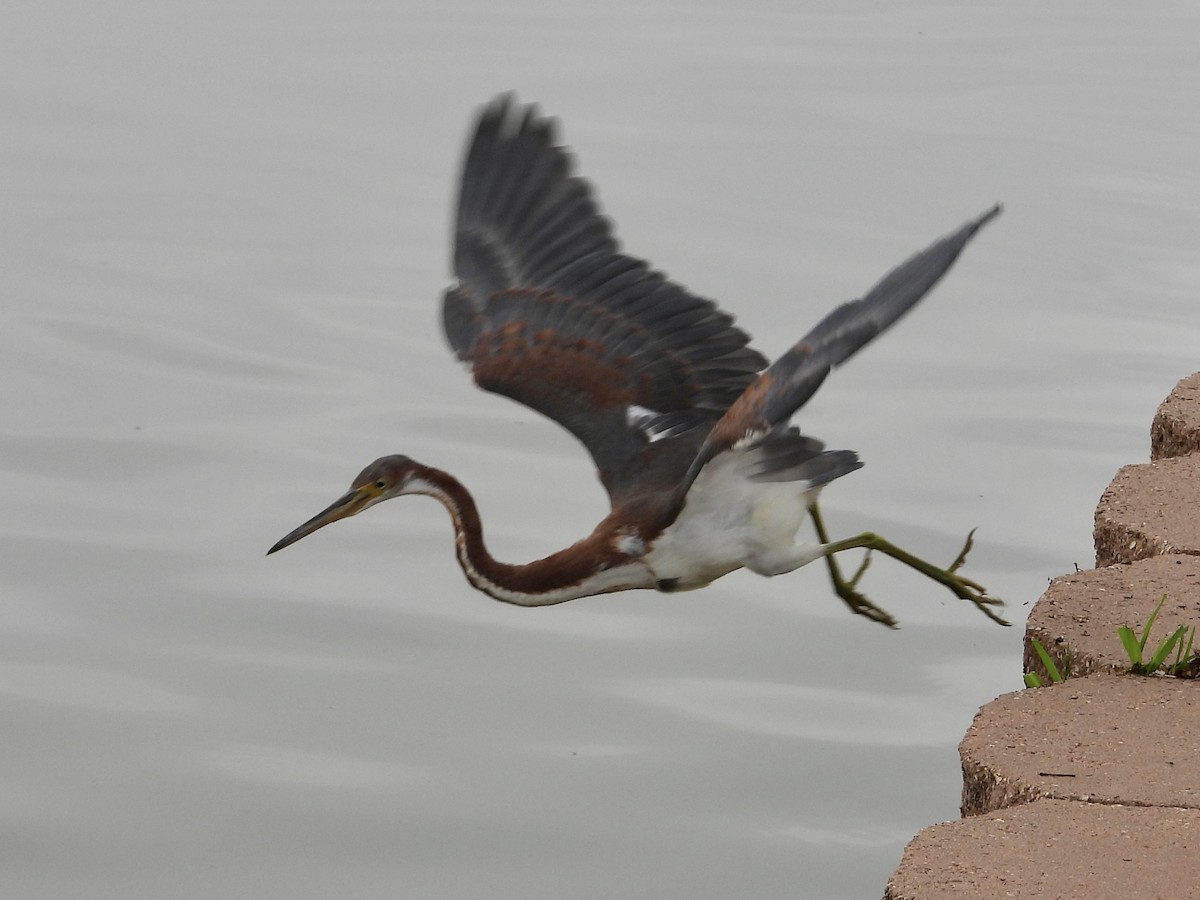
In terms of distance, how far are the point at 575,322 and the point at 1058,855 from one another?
178 cm

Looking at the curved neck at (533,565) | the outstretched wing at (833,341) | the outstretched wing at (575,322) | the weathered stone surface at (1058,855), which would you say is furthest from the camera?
the outstretched wing at (575,322)

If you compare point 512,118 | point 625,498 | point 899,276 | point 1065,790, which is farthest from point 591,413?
point 1065,790

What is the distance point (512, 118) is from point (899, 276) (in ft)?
4.73

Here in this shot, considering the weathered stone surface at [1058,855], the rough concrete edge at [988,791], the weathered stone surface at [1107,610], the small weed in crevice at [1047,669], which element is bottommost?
the weathered stone surface at [1058,855]

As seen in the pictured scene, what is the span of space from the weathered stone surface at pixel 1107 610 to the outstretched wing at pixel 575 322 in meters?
0.80

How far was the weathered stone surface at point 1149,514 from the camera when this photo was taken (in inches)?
165

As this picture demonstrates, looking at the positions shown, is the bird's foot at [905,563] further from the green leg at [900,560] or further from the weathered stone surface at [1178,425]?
the weathered stone surface at [1178,425]

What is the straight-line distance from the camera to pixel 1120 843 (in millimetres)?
3123

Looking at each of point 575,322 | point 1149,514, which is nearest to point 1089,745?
point 1149,514

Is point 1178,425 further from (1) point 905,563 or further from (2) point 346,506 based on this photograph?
(2) point 346,506

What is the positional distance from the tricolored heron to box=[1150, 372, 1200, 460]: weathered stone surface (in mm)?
713

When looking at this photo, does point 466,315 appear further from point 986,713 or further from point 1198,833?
point 1198,833

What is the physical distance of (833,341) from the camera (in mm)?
3346

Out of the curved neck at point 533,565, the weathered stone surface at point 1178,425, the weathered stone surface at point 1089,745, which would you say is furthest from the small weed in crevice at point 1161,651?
the weathered stone surface at point 1178,425
